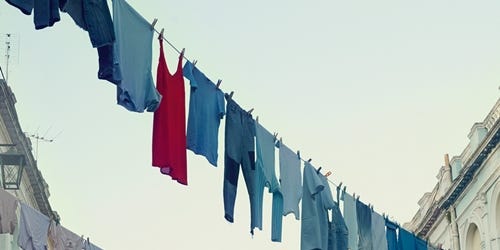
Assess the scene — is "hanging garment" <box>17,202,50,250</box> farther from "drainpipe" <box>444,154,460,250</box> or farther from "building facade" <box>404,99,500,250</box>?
"drainpipe" <box>444,154,460,250</box>

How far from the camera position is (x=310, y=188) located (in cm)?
1628

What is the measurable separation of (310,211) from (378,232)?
3568mm

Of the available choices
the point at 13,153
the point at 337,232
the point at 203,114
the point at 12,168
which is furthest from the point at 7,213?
the point at 12,168

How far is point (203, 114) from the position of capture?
1320 cm

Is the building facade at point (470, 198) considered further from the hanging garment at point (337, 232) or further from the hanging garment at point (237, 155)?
the hanging garment at point (237, 155)

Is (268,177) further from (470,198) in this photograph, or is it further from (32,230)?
(470,198)

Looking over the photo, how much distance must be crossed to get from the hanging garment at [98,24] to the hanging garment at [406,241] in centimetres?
1152

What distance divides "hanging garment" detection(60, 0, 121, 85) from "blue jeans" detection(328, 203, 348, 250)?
731 centimetres

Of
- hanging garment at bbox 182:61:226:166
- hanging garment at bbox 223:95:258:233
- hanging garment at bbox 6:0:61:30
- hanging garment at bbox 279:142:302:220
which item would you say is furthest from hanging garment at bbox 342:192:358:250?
hanging garment at bbox 6:0:61:30

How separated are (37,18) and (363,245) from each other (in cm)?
1051

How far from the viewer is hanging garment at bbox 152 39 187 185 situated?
12.1 metres

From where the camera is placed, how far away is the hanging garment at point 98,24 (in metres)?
10.3

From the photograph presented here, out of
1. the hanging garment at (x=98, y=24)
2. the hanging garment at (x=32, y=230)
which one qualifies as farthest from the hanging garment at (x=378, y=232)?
the hanging garment at (x=98, y=24)

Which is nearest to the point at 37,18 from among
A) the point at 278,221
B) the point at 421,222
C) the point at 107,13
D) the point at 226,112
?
the point at 107,13
